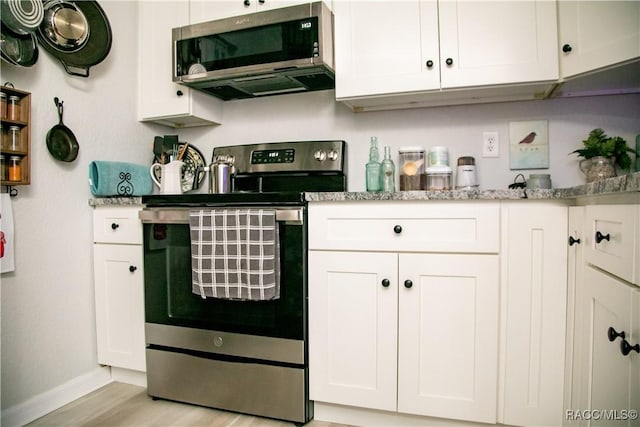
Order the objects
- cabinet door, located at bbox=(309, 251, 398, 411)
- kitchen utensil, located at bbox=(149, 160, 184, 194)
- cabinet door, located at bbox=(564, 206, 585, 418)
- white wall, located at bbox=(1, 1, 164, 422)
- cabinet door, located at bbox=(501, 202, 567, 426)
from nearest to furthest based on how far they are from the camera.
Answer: cabinet door, located at bbox=(564, 206, 585, 418)
cabinet door, located at bbox=(501, 202, 567, 426)
cabinet door, located at bbox=(309, 251, 398, 411)
white wall, located at bbox=(1, 1, 164, 422)
kitchen utensil, located at bbox=(149, 160, 184, 194)

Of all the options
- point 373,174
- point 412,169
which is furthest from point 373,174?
point 412,169

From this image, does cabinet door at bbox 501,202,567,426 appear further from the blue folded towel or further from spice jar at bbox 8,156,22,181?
spice jar at bbox 8,156,22,181

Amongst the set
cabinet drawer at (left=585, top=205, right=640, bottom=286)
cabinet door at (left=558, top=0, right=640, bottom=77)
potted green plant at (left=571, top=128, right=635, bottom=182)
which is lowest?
cabinet drawer at (left=585, top=205, right=640, bottom=286)

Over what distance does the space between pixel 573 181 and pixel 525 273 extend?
0.69 meters

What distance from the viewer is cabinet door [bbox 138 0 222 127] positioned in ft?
6.60

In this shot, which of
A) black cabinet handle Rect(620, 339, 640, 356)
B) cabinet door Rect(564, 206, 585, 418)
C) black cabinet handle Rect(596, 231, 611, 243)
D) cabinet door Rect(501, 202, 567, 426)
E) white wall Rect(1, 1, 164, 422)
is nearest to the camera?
black cabinet handle Rect(620, 339, 640, 356)

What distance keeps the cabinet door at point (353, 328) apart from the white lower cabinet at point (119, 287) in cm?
85

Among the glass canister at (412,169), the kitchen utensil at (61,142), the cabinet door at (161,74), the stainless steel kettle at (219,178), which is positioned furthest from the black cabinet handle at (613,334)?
the kitchen utensil at (61,142)

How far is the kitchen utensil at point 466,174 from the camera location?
1722 millimetres

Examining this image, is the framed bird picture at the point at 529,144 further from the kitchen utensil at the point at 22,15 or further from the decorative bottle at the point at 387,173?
the kitchen utensil at the point at 22,15

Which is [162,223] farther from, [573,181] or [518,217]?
[573,181]

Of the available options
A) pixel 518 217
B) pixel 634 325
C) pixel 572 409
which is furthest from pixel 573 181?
pixel 634 325

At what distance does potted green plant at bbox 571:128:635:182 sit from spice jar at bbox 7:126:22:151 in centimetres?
222

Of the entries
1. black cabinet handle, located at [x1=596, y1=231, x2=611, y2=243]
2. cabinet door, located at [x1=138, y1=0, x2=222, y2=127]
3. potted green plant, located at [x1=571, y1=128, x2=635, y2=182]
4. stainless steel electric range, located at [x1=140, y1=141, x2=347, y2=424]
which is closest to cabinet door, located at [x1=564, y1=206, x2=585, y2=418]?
black cabinet handle, located at [x1=596, y1=231, x2=611, y2=243]
